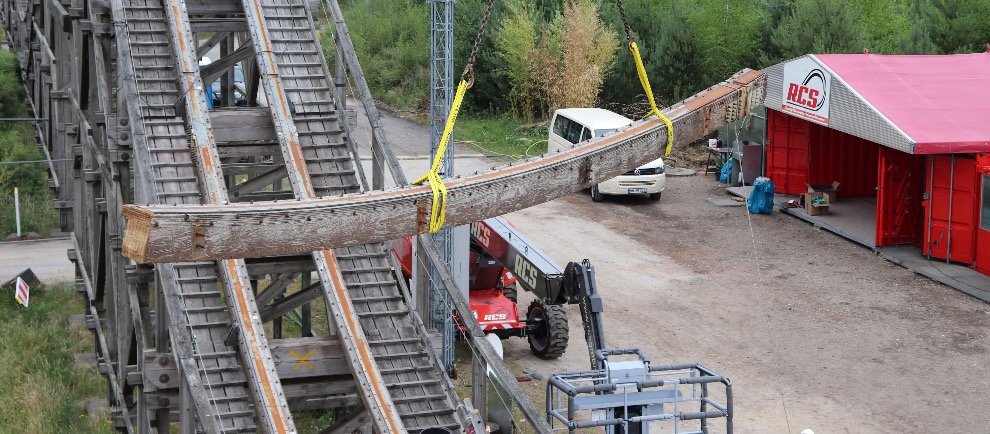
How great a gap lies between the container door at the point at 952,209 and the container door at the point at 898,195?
0.98 metres

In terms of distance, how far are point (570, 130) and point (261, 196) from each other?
14861mm

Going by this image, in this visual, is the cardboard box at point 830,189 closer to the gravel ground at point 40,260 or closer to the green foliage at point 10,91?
the gravel ground at point 40,260

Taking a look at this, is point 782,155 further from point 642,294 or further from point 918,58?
point 642,294

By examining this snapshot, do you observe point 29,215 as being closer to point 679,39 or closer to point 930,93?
point 679,39

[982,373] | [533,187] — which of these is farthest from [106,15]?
[982,373]

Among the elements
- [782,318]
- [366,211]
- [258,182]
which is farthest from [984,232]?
[366,211]

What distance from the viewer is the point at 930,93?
27.0m

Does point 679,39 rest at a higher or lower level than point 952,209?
higher

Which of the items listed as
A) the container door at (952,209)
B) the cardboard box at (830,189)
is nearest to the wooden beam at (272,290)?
the container door at (952,209)

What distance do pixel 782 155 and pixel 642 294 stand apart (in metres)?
8.49

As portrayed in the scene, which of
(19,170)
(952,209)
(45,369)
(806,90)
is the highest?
(806,90)

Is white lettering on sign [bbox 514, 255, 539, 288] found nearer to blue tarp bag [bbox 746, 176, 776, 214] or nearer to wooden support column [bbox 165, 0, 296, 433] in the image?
wooden support column [bbox 165, 0, 296, 433]

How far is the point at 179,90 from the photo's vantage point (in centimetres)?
1509

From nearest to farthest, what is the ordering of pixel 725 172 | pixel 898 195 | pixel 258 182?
pixel 258 182 < pixel 898 195 < pixel 725 172
